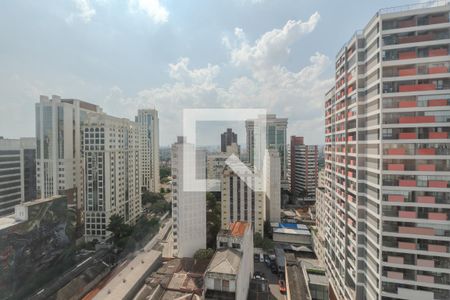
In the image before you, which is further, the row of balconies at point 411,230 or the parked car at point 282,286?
the parked car at point 282,286

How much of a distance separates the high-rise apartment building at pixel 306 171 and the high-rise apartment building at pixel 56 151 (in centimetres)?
1413

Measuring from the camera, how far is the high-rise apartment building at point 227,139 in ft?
23.0

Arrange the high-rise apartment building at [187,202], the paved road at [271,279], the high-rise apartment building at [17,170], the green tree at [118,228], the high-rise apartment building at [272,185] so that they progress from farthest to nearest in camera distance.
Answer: the high-rise apartment building at [272,185], the high-rise apartment building at [17,170], the green tree at [118,228], the high-rise apartment building at [187,202], the paved road at [271,279]

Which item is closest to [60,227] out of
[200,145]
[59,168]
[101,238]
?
[101,238]

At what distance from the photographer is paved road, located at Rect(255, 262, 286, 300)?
19.7 ft

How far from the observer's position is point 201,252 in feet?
23.3

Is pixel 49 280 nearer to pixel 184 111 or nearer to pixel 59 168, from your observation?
pixel 59 168

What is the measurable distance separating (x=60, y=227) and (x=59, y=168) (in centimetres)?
378

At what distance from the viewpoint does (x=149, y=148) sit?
53.0 feet

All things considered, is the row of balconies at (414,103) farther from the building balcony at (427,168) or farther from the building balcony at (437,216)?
the building balcony at (437,216)

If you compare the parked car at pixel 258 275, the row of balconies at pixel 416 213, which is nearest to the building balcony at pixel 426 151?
the row of balconies at pixel 416 213

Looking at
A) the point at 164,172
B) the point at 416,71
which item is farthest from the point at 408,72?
the point at 164,172

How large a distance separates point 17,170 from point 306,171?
1701 centimetres

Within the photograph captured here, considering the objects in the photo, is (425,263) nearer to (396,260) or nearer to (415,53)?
(396,260)
